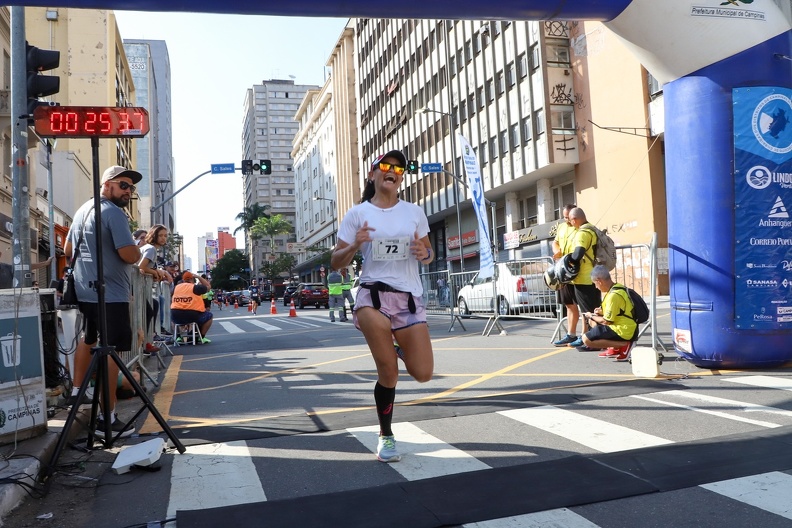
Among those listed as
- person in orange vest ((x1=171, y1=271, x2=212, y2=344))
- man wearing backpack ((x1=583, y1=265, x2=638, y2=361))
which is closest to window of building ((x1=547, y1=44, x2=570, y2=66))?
person in orange vest ((x1=171, y1=271, x2=212, y2=344))

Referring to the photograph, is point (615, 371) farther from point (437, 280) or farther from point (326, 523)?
point (437, 280)

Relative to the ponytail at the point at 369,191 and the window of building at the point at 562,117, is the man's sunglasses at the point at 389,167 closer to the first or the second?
the ponytail at the point at 369,191

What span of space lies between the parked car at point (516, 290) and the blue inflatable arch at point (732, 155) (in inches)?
207

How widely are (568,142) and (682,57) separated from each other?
25069mm

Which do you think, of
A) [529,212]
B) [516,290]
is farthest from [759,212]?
[529,212]

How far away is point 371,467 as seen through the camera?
166 inches

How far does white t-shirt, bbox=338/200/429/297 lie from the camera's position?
174 inches

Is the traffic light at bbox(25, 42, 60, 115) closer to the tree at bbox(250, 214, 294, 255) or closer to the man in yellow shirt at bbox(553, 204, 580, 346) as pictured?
the man in yellow shirt at bbox(553, 204, 580, 346)

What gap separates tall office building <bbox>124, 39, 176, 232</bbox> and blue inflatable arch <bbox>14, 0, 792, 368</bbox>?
50687 mm

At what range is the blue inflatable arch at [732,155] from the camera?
700cm

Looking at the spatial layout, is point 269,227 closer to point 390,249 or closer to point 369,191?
point 369,191

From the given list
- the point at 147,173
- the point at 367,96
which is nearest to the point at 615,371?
the point at 367,96

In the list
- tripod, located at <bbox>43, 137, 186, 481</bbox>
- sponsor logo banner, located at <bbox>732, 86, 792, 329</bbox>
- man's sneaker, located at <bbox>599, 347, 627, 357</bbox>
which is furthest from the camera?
man's sneaker, located at <bbox>599, 347, 627, 357</bbox>

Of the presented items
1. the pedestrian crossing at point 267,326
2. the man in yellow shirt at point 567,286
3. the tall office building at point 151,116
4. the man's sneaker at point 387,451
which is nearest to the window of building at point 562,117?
the pedestrian crossing at point 267,326
